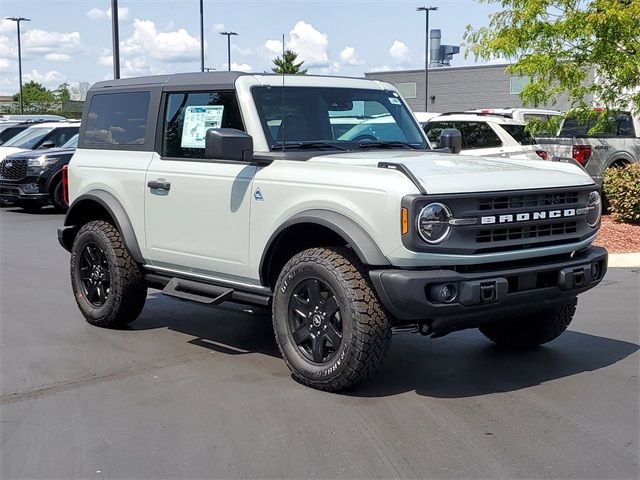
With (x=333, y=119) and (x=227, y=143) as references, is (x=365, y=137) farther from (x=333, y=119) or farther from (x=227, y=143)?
(x=227, y=143)

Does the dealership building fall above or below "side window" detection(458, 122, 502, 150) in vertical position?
above

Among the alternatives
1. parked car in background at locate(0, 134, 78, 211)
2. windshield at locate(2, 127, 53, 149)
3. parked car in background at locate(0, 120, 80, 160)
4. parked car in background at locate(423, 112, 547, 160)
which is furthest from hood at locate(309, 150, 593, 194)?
windshield at locate(2, 127, 53, 149)

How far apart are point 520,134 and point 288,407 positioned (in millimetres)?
9830

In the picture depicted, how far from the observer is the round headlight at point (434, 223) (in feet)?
16.0

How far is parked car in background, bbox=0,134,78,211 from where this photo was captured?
669 inches

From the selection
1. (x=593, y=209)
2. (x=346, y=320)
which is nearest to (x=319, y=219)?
(x=346, y=320)

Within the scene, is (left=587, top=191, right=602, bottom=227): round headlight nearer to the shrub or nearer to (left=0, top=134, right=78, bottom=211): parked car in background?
the shrub

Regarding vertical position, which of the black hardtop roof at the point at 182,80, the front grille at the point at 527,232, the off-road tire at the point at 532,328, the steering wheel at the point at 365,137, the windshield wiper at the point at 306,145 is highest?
the black hardtop roof at the point at 182,80

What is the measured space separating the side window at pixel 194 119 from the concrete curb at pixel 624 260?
6.39 meters

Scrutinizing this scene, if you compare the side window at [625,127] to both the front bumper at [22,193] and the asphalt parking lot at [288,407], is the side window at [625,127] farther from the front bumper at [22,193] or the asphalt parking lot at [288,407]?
the front bumper at [22,193]

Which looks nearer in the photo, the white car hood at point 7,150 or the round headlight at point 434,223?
the round headlight at point 434,223

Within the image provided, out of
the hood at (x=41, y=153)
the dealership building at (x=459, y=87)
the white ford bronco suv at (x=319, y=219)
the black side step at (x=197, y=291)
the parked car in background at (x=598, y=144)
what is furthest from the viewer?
the dealership building at (x=459, y=87)

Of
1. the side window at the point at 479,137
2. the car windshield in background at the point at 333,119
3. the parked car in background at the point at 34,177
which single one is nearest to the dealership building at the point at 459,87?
the parked car in background at the point at 34,177

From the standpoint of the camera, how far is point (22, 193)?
17141 millimetres
